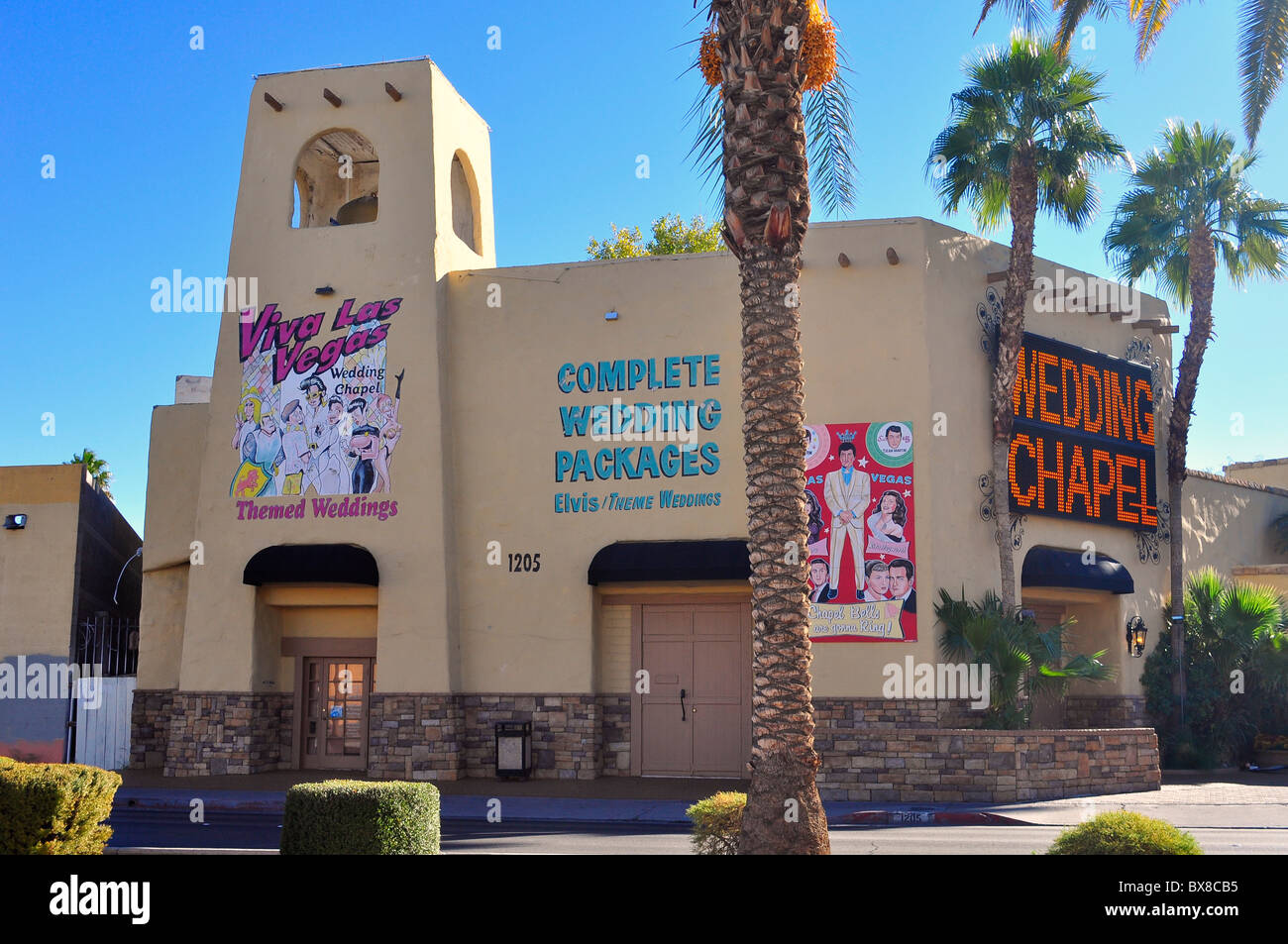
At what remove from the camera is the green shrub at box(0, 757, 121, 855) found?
9383 millimetres

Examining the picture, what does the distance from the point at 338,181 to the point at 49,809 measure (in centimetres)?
1895

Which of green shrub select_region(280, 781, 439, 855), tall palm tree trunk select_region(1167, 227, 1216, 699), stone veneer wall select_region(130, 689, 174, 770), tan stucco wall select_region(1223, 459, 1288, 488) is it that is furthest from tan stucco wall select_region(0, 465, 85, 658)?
tan stucco wall select_region(1223, 459, 1288, 488)

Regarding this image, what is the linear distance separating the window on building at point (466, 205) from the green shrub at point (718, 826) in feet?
54.9

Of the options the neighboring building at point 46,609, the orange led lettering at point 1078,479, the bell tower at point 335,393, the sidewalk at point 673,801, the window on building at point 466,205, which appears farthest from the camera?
the window on building at point 466,205

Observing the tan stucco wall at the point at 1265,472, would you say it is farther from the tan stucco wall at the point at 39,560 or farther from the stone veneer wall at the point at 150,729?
the tan stucco wall at the point at 39,560

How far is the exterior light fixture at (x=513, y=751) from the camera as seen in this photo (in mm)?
20594

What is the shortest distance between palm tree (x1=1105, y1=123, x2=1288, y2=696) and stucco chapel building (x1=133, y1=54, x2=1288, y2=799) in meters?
0.68

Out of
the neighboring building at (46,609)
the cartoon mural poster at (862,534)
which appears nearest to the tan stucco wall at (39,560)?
the neighboring building at (46,609)

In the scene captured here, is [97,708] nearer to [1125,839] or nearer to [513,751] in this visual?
[513,751]

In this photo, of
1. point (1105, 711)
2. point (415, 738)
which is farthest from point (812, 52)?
point (1105, 711)

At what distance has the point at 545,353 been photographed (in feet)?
71.5

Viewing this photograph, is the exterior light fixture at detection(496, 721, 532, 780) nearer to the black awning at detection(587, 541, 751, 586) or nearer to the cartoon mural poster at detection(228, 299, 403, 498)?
the black awning at detection(587, 541, 751, 586)
